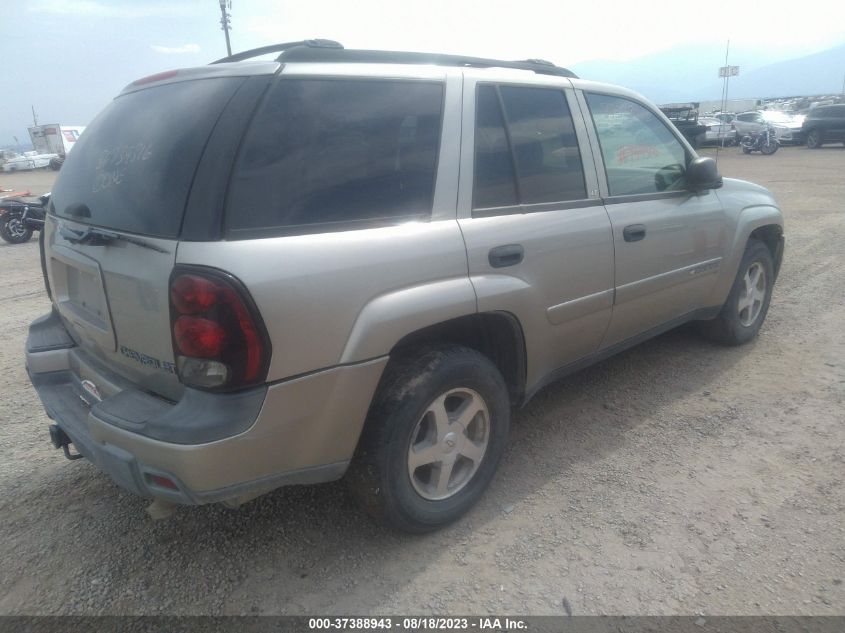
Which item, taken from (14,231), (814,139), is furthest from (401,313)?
(814,139)

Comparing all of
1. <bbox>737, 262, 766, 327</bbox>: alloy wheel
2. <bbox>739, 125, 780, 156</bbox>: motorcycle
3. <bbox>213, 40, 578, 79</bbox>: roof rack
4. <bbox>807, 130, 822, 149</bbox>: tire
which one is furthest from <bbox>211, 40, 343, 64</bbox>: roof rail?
<bbox>807, 130, 822, 149</bbox>: tire

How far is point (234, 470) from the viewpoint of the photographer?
2029mm

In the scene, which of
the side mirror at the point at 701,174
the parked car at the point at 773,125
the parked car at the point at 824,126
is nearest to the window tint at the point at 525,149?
the side mirror at the point at 701,174

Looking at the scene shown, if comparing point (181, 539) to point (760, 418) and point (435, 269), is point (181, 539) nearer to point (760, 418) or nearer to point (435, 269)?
point (435, 269)

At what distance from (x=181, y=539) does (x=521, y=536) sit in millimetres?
1431

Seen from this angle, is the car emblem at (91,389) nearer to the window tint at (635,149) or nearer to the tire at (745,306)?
the window tint at (635,149)

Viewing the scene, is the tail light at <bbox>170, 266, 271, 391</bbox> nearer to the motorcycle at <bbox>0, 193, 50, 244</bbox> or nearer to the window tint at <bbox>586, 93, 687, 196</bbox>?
the window tint at <bbox>586, 93, 687, 196</bbox>

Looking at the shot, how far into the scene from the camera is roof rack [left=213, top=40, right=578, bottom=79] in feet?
7.52

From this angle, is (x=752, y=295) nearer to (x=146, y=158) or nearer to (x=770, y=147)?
(x=146, y=158)

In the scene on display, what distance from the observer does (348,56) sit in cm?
239

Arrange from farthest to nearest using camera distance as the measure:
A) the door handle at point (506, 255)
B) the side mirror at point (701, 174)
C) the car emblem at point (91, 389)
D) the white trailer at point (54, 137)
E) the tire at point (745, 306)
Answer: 1. the white trailer at point (54, 137)
2. the tire at point (745, 306)
3. the side mirror at point (701, 174)
4. the door handle at point (506, 255)
5. the car emblem at point (91, 389)

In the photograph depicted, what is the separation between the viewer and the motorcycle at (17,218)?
10.6 metres

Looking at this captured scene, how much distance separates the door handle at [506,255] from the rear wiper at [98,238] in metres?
1.27

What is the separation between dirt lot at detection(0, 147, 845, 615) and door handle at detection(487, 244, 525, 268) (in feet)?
3.56
